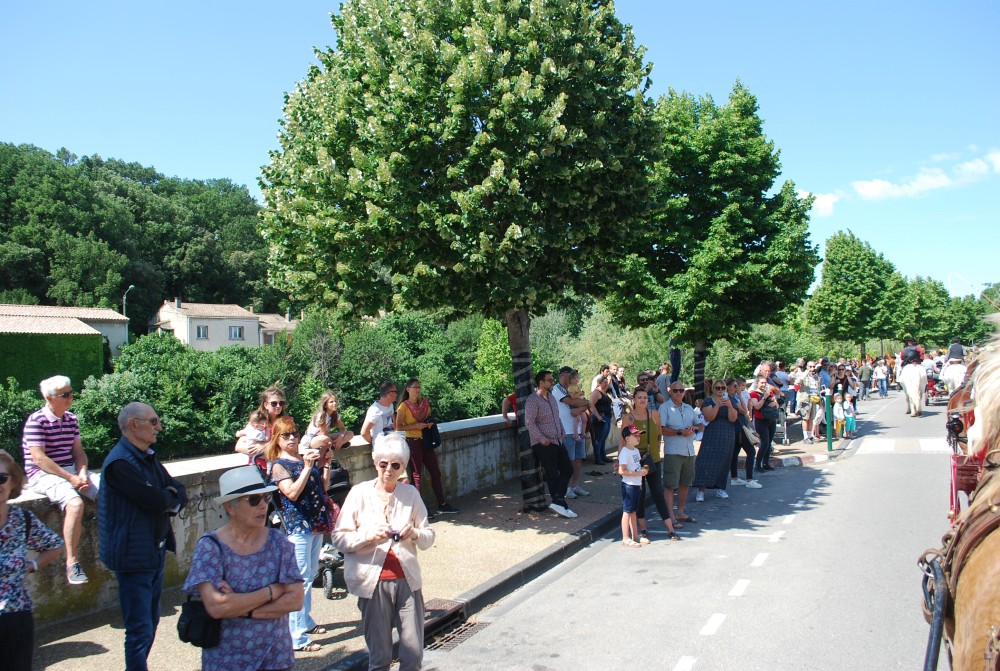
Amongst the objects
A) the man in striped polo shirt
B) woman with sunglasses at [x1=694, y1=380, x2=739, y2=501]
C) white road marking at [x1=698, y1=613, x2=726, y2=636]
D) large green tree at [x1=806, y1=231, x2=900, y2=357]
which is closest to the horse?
white road marking at [x1=698, y1=613, x2=726, y2=636]

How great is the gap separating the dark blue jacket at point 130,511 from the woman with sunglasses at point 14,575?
572mm

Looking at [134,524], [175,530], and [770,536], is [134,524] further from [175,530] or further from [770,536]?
[770,536]

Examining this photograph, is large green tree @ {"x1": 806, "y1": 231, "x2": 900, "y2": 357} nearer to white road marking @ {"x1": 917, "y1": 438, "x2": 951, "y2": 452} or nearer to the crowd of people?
white road marking @ {"x1": 917, "y1": 438, "x2": 951, "y2": 452}

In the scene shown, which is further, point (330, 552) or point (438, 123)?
point (438, 123)

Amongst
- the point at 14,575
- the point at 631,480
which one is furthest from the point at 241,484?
the point at 631,480

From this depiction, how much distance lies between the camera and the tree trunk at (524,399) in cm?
1010

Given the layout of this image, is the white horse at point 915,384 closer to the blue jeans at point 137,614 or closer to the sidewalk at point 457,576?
the sidewalk at point 457,576

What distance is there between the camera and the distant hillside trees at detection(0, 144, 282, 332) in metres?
65.8

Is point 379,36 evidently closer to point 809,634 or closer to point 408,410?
point 408,410

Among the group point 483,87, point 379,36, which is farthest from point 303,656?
point 379,36

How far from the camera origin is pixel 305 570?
19.2 feet

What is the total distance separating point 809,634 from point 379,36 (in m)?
7.74

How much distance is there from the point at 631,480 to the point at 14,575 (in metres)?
6.53

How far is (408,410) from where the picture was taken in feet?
31.9
